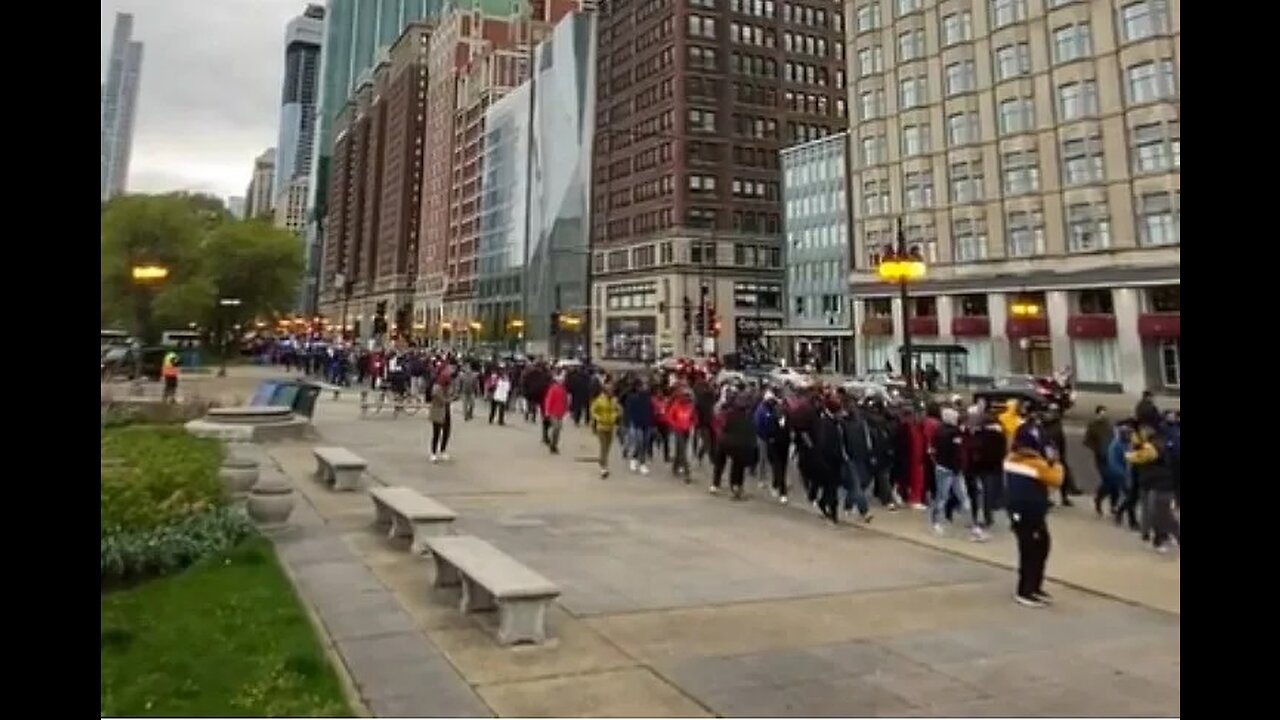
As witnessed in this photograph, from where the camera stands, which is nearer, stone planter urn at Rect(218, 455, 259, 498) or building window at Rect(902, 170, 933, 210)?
stone planter urn at Rect(218, 455, 259, 498)

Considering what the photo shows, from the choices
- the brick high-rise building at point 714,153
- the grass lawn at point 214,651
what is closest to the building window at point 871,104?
the brick high-rise building at point 714,153

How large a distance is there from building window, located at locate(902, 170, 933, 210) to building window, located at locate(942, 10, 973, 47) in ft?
27.9

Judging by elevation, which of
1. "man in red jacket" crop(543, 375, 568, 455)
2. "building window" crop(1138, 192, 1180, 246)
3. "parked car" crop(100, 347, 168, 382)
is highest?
"building window" crop(1138, 192, 1180, 246)

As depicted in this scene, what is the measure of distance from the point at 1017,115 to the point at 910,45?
11664mm

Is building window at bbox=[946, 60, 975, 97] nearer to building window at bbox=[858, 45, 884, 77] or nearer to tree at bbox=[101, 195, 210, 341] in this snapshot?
building window at bbox=[858, 45, 884, 77]

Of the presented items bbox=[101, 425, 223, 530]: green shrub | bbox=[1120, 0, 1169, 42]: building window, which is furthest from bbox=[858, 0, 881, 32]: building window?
bbox=[101, 425, 223, 530]: green shrub

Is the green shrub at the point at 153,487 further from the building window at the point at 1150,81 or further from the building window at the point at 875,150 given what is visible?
the building window at the point at 875,150

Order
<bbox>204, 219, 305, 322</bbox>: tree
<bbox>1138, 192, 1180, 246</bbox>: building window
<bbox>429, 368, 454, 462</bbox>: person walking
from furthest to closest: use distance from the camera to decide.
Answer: <bbox>204, 219, 305, 322</bbox>: tree, <bbox>1138, 192, 1180, 246</bbox>: building window, <bbox>429, 368, 454, 462</bbox>: person walking

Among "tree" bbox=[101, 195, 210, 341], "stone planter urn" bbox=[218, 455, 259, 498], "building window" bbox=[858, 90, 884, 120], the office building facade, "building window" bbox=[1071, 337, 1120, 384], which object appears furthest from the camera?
the office building facade

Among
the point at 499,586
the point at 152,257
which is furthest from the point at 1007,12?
the point at 499,586

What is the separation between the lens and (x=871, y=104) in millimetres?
63812

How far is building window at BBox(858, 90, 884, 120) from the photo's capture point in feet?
207

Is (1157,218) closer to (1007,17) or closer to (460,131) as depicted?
(1007,17)
